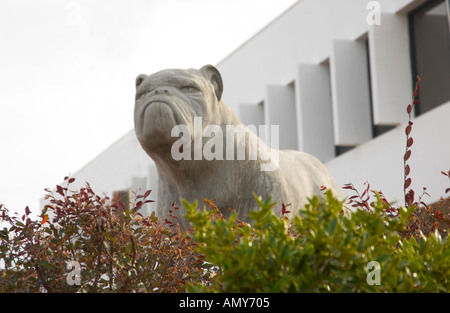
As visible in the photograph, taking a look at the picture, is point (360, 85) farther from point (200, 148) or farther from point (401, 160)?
point (200, 148)

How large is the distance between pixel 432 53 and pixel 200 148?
1233 centimetres

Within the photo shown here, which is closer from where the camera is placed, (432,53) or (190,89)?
(190,89)

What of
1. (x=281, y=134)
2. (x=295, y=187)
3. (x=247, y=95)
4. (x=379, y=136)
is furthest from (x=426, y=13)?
(x=295, y=187)

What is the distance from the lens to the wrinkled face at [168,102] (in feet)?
14.8

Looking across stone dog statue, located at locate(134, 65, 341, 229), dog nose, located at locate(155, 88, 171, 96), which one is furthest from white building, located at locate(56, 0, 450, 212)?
dog nose, located at locate(155, 88, 171, 96)

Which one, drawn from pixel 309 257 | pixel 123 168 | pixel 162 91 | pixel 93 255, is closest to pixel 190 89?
pixel 162 91

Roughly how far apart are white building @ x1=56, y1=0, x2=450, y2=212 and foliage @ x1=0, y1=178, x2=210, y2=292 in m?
10.2

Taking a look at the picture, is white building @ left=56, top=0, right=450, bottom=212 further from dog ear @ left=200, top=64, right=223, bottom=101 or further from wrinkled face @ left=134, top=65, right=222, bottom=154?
wrinkled face @ left=134, top=65, right=222, bottom=154

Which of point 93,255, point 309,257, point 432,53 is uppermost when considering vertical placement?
point 432,53

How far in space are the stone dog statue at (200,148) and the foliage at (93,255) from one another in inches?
30.8

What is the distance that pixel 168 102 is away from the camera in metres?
4.54

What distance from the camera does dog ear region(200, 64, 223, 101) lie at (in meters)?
5.09

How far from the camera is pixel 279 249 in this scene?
249 centimetres
